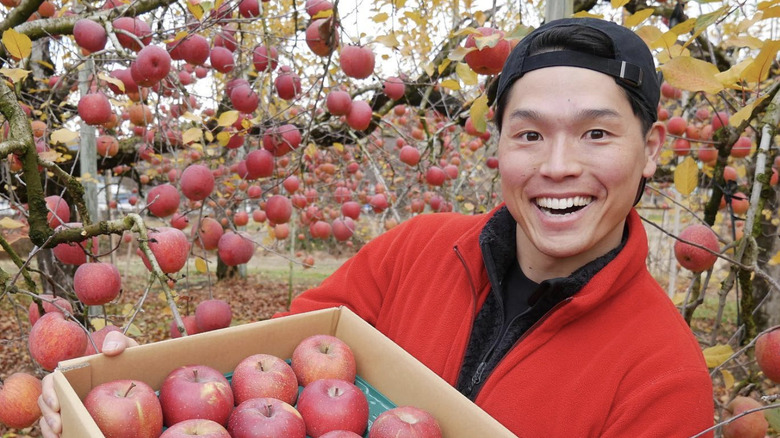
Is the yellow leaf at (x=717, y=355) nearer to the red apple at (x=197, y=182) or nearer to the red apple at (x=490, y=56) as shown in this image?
the red apple at (x=490, y=56)

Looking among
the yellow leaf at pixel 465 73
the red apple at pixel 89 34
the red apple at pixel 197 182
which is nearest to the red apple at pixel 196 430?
the yellow leaf at pixel 465 73

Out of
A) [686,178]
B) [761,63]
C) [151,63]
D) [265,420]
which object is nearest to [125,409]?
[265,420]

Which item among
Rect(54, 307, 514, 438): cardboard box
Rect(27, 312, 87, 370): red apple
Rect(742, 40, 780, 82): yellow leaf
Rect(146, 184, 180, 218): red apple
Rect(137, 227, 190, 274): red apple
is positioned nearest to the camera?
Rect(54, 307, 514, 438): cardboard box

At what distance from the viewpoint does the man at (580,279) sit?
3.72 ft

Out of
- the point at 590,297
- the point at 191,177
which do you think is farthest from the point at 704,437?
the point at 191,177

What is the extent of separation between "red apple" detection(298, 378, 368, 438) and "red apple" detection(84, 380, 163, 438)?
0.31 m

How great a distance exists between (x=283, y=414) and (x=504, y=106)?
85 cm

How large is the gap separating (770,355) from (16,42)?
253cm

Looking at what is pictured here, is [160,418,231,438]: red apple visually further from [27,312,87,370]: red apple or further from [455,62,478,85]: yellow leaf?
[455,62,478,85]: yellow leaf

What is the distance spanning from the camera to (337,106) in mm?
2773

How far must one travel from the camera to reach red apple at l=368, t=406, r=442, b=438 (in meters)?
1.10

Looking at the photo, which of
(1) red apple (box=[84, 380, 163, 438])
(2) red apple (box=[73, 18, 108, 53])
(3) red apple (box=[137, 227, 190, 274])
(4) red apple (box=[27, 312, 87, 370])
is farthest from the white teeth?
(2) red apple (box=[73, 18, 108, 53])

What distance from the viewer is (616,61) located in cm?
119

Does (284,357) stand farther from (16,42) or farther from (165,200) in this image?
(16,42)
